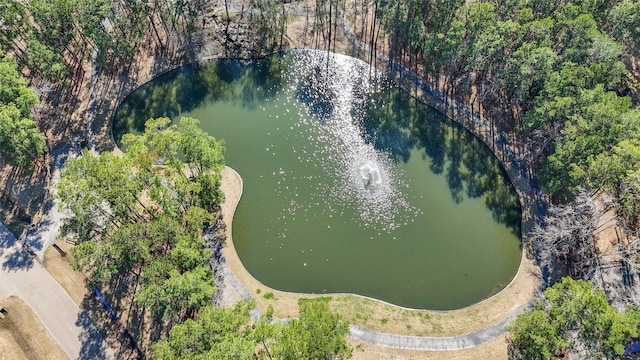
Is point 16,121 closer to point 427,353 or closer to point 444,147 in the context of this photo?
point 427,353

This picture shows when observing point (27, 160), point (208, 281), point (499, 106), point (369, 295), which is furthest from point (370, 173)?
point (27, 160)

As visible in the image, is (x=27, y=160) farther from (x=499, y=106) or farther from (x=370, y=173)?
(x=499, y=106)

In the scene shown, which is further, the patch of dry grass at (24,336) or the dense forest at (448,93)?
the patch of dry grass at (24,336)

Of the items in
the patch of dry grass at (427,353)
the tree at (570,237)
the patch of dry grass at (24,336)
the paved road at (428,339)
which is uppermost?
the tree at (570,237)

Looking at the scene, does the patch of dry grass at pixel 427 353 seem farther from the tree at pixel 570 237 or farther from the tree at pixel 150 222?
the tree at pixel 150 222

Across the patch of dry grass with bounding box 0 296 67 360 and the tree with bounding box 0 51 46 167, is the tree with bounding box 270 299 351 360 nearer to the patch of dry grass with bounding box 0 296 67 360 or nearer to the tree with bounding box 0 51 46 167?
the patch of dry grass with bounding box 0 296 67 360

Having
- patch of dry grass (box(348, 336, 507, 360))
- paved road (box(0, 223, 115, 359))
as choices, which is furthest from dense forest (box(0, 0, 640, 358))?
paved road (box(0, 223, 115, 359))

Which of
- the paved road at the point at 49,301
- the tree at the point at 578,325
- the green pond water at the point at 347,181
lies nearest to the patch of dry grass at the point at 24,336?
the paved road at the point at 49,301
